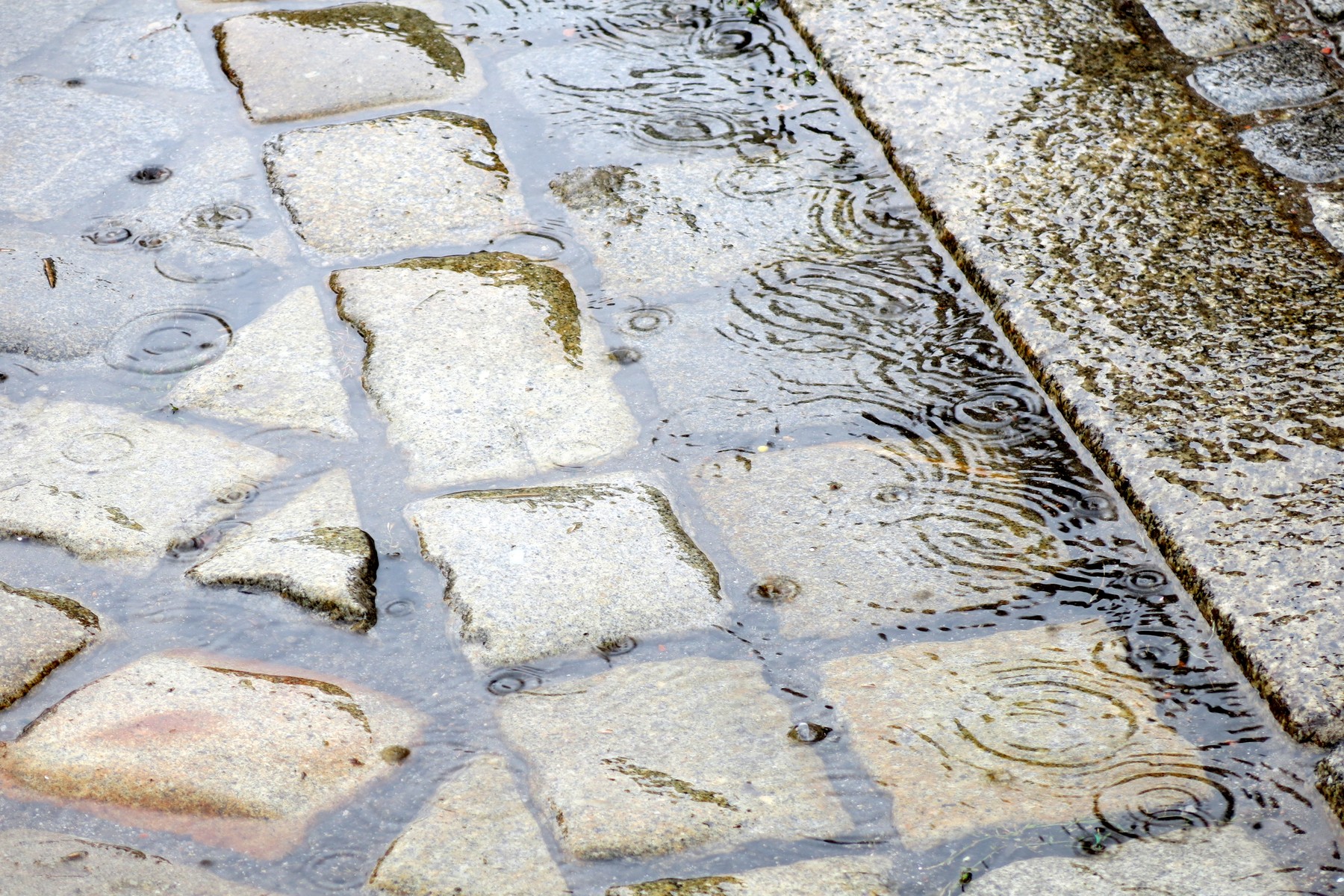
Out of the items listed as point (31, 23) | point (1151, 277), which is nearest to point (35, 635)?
point (1151, 277)

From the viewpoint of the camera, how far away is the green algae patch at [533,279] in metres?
2.51

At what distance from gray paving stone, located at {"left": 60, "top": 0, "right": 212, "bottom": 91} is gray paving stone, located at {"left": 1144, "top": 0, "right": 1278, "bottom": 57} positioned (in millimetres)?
2568

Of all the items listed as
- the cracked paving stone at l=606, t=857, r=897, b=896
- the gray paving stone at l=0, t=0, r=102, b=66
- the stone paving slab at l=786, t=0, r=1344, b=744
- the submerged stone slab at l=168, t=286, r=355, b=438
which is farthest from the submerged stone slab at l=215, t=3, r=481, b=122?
the cracked paving stone at l=606, t=857, r=897, b=896

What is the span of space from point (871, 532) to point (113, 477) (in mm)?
1335

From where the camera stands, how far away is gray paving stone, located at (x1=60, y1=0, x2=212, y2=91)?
3.31m

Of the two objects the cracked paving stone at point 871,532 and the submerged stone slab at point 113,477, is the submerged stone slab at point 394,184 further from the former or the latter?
the cracked paving stone at point 871,532

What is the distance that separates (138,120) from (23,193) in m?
0.39

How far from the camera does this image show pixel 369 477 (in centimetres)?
220

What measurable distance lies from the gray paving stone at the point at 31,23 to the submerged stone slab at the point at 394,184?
995 mm

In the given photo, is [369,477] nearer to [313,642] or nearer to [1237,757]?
[313,642]

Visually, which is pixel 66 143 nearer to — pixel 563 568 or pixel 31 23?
pixel 31 23

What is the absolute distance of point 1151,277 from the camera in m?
2.45

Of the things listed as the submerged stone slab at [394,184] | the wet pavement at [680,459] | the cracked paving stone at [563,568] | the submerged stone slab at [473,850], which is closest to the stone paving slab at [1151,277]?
the wet pavement at [680,459]

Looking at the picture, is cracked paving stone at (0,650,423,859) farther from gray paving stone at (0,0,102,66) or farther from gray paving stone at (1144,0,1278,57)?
gray paving stone at (1144,0,1278,57)
